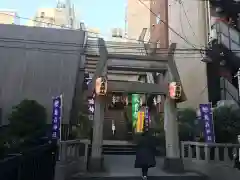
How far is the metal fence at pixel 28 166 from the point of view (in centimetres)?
491

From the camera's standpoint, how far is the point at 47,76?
2150cm

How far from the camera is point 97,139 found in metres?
13.0

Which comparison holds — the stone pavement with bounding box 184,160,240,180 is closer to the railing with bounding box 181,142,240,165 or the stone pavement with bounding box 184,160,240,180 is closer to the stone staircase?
the railing with bounding box 181,142,240,165

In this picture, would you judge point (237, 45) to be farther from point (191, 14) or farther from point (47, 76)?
point (47, 76)

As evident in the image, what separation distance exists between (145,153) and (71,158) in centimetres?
352

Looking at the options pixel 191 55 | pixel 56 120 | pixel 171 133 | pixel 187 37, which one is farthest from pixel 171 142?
pixel 187 37

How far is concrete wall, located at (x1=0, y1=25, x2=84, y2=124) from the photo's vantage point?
20609 mm

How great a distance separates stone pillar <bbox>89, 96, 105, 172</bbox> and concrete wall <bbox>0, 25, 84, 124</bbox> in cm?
719

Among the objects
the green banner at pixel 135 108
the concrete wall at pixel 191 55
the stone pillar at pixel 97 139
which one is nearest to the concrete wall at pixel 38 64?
the green banner at pixel 135 108

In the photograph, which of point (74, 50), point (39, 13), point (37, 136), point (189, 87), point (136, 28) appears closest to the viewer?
point (37, 136)

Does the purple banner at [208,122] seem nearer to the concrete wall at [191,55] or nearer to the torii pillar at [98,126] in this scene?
the torii pillar at [98,126]

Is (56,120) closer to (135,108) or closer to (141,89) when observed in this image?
(141,89)

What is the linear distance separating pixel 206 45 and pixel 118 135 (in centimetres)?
1073

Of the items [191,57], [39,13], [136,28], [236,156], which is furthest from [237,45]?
[39,13]
